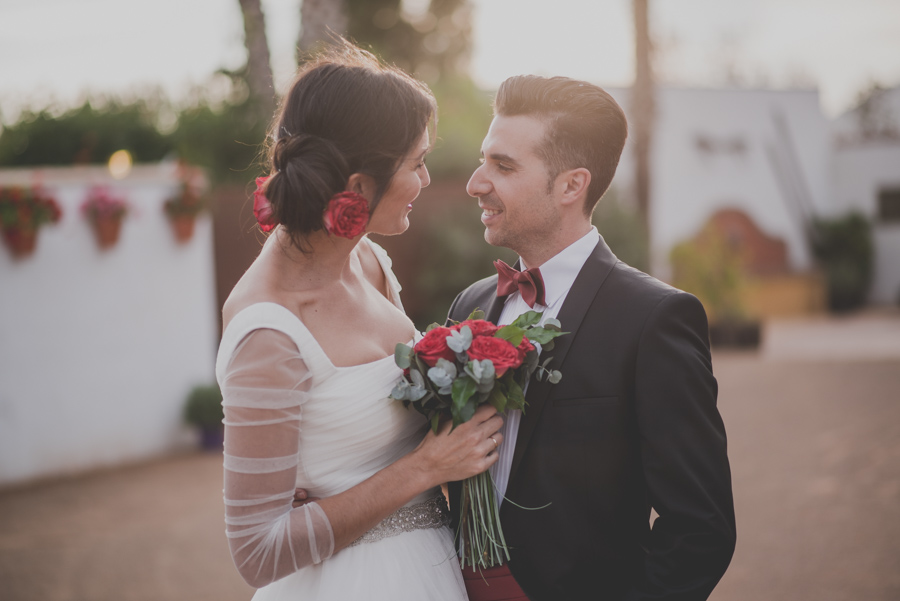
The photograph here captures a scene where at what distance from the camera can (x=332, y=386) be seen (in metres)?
2.08

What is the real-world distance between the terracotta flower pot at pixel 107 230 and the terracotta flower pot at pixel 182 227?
0.60 meters

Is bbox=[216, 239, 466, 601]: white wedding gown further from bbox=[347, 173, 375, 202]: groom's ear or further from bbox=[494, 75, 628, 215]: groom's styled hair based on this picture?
bbox=[494, 75, 628, 215]: groom's styled hair

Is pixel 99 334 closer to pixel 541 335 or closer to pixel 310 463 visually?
pixel 310 463

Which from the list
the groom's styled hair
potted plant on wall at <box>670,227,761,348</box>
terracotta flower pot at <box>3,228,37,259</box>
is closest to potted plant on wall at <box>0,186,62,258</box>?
terracotta flower pot at <box>3,228,37,259</box>

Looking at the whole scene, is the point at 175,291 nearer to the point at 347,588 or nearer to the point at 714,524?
the point at 347,588

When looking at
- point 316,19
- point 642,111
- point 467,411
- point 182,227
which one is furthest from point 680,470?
point 642,111

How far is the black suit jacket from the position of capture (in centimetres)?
202

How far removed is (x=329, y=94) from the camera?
2109 mm

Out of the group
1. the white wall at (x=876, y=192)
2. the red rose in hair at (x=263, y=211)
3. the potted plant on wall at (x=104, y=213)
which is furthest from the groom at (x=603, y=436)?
the white wall at (x=876, y=192)

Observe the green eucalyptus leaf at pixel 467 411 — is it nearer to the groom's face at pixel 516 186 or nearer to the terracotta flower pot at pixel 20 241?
the groom's face at pixel 516 186

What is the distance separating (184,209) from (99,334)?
1.46m

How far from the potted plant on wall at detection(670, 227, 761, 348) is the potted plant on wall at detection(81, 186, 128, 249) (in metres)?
10.1

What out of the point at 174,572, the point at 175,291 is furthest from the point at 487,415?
the point at 175,291

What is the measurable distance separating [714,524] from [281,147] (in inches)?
59.6
